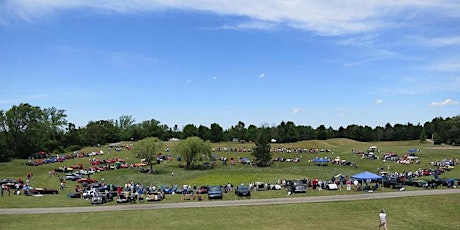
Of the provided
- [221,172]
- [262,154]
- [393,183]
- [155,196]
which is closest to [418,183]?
[393,183]

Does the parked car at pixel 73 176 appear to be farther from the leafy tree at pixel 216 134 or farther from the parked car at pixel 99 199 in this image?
the leafy tree at pixel 216 134

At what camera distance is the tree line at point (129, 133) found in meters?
110

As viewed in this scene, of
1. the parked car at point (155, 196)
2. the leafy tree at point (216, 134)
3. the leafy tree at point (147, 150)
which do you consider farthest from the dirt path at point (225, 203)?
the leafy tree at point (216, 134)

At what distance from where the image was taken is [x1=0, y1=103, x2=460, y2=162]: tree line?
4311 inches

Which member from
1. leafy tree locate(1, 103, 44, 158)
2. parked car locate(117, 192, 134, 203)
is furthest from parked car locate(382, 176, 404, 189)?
leafy tree locate(1, 103, 44, 158)

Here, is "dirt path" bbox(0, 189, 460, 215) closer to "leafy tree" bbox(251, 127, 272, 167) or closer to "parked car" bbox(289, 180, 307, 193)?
"parked car" bbox(289, 180, 307, 193)

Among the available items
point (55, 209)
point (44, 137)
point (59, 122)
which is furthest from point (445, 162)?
point (59, 122)

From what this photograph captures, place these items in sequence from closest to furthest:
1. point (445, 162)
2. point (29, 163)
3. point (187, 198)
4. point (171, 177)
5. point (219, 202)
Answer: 1. point (219, 202)
2. point (187, 198)
3. point (171, 177)
4. point (445, 162)
5. point (29, 163)

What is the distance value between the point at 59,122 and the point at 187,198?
112514mm

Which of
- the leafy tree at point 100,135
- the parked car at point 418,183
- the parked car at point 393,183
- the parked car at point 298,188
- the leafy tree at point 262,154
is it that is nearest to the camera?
the parked car at point 298,188

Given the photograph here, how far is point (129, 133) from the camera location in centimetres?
18325

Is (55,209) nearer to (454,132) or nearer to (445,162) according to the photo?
(445,162)

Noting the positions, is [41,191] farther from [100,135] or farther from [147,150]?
[100,135]

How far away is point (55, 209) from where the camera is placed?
42.2 meters
